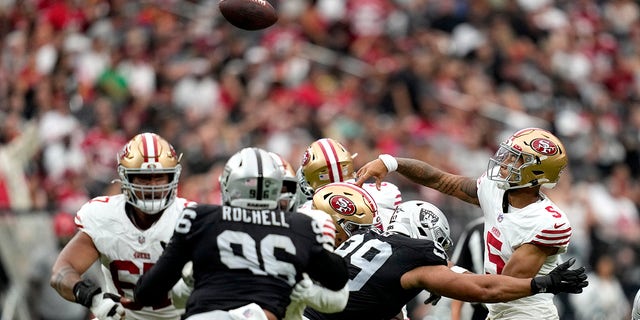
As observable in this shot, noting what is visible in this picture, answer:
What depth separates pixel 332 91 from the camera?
16.6 meters

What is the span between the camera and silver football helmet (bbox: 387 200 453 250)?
703 centimetres

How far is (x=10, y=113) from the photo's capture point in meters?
15.0

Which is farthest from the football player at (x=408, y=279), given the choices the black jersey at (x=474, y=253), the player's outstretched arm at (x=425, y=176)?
the black jersey at (x=474, y=253)

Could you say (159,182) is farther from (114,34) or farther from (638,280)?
(114,34)

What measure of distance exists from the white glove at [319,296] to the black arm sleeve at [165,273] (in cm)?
54

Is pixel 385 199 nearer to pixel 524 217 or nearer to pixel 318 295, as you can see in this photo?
pixel 524 217

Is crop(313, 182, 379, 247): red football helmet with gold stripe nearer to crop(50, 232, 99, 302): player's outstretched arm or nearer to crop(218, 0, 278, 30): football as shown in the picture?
crop(50, 232, 99, 302): player's outstretched arm

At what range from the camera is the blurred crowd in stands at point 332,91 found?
47.2ft

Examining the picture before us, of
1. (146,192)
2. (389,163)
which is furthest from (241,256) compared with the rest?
(389,163)

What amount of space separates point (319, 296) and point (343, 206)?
1.15m

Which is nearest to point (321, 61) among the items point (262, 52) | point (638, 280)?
point (262, 52)

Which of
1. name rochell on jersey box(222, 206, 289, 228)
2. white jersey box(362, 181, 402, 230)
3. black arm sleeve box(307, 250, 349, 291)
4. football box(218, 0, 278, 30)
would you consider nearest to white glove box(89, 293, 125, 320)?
Result: name rochell on jersey box(222, 206, 289, 228)

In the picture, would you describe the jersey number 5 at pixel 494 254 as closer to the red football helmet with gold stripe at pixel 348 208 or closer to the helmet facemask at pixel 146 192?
the red football helmet with gold stripe at pixel 348 208

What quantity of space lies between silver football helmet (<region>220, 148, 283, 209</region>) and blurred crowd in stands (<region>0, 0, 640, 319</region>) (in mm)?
6965
